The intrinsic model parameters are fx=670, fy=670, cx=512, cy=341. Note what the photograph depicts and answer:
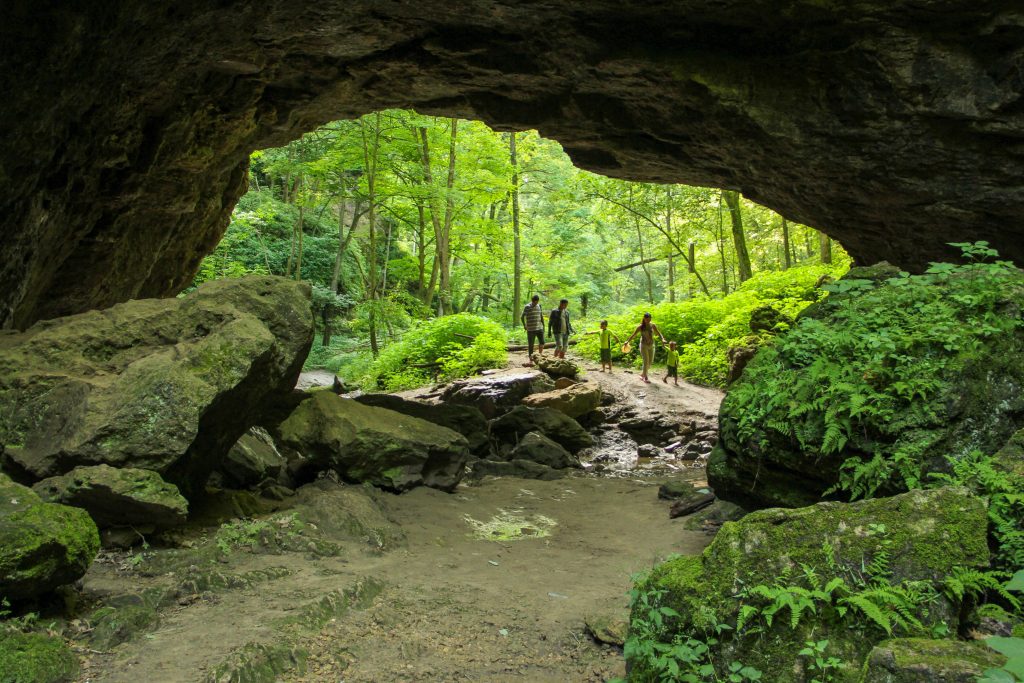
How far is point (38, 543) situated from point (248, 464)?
4.07 m

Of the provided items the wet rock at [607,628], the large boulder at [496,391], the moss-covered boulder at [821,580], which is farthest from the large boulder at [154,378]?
the large boulder at [496,391]

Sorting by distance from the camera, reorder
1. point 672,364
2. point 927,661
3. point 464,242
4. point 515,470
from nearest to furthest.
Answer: point 927,661
point 515,470
point 672,364
point 464,242

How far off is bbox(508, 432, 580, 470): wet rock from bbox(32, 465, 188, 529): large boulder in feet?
23.9

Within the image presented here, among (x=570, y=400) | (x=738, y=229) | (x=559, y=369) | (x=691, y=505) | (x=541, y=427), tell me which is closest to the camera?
(x=691, y=505)

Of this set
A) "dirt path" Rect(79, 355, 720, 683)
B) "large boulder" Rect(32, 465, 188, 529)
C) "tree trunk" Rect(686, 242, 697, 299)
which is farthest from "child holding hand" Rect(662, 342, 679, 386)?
"large boulder" Rect(32, 465, 188, 529)

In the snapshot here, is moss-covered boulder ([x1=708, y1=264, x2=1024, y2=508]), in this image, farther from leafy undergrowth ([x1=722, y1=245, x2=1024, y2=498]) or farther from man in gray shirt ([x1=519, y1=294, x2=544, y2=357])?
man in gray shirt ([x1=519, y1=294, x2=544, y2=357])

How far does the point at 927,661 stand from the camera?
269 cm

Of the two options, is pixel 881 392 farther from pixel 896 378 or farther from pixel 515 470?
pixel 515 470

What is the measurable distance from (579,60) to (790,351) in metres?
5.54

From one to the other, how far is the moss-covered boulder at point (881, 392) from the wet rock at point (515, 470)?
4.97 m

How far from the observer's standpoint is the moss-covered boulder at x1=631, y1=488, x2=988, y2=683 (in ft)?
10.5

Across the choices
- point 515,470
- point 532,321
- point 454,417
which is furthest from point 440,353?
point 515,470

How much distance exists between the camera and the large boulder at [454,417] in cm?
1227

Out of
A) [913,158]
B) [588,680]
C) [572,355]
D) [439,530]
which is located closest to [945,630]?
[588,680]
